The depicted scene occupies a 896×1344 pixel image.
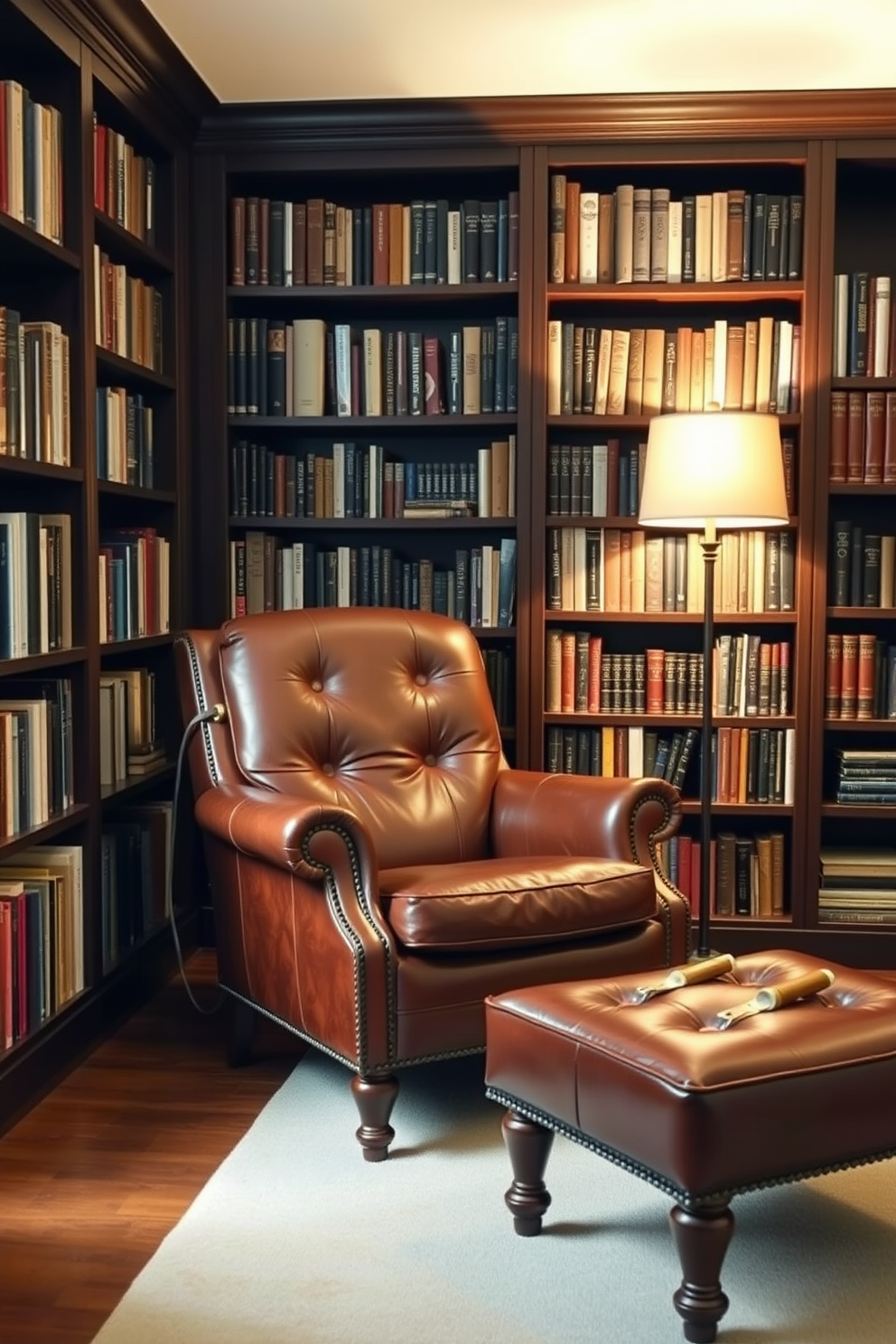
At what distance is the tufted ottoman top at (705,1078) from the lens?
2.00 meters

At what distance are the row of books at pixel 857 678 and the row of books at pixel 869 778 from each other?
11 cm

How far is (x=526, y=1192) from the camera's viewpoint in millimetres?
2350

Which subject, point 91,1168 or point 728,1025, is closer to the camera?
point 728,1025

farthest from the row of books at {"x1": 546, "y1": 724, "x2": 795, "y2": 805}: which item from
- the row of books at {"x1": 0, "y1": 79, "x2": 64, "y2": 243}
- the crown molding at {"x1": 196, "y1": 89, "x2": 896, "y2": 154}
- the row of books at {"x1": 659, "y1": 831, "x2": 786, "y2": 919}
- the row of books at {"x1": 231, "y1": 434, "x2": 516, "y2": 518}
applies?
the row of books at {"x1": 0, "y1": 79, "x2": 64, "y2": 243}

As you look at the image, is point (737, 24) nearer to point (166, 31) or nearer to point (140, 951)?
point (166, 31)

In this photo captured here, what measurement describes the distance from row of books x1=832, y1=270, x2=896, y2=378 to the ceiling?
0.51 m

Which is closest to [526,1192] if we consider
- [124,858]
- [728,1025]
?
[728,1025]

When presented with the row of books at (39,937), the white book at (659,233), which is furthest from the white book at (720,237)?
the row of books at (39,937)

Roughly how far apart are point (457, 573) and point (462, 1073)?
150 centimetres

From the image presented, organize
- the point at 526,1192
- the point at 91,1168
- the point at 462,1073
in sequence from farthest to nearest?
the point at 462,1073
the point at 91,1168
the point at 526,1192

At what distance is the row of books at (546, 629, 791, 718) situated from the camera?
4012 millimetres

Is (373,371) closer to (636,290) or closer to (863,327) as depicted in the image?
(636,290)

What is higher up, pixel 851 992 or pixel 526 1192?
pixel 851 992

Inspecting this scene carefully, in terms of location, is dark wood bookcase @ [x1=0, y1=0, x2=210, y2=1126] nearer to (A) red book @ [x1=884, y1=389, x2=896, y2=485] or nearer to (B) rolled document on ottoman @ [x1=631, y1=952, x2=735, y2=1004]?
(B) rolled document on ottoman @ [x1=631, y1=952, x2=735, y2=1004]
